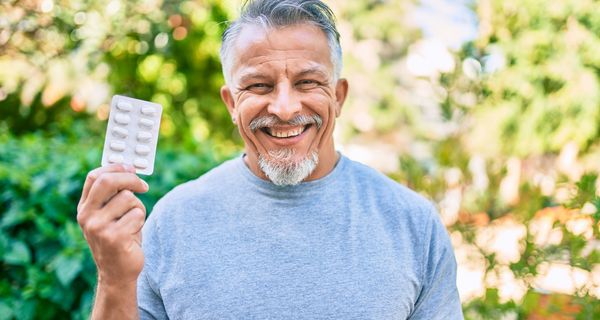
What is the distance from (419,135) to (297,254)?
168 inches

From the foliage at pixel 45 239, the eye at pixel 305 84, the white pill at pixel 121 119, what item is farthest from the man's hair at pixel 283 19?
the foliage at pixel 45 239

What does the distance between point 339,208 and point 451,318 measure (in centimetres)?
47

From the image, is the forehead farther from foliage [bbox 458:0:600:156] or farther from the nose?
foliage [bbox 458:0:600:156]

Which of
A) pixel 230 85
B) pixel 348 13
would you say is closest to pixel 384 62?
pixel 348 13

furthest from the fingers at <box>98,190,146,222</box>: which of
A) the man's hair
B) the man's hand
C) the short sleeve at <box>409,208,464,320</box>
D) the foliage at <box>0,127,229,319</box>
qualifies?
the foliage at <box>0,127,229,319</box>

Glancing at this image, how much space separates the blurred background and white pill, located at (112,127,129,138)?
123 centimetres

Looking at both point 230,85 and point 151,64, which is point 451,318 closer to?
point 230,85

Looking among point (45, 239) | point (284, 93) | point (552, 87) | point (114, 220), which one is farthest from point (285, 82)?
point (552, 87)

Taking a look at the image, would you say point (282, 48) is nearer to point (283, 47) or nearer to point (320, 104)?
point (283, 47)

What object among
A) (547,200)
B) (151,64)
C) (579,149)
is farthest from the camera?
(579,149)

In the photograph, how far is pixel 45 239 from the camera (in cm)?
282

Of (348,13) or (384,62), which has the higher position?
(348,13)

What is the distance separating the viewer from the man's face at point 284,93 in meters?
1.83

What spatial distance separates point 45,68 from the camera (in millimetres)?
4809
